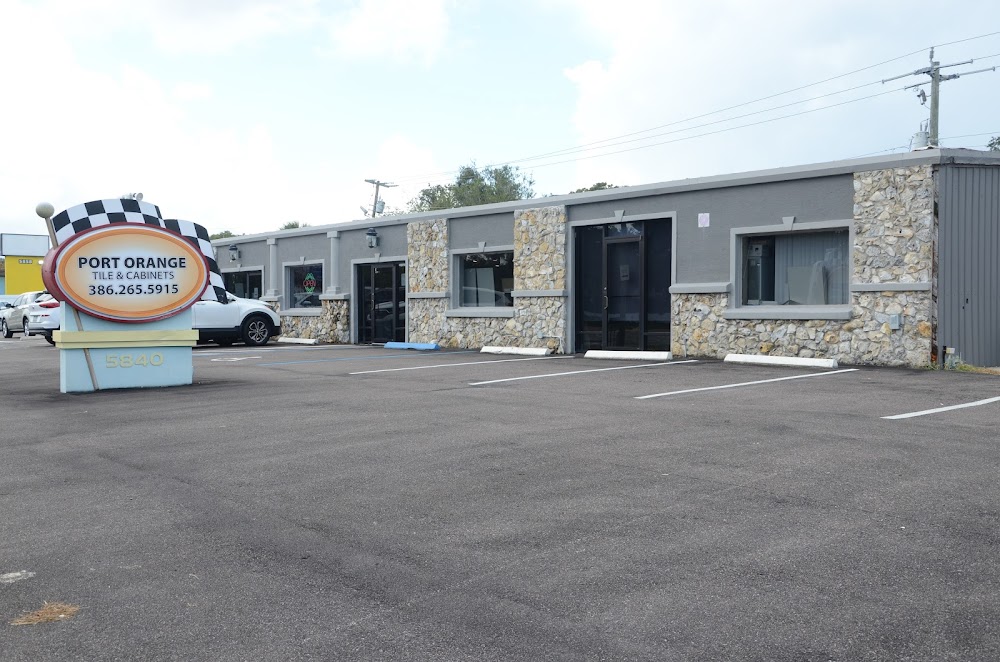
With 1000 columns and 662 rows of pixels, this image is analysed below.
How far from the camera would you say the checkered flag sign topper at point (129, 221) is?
1078cm

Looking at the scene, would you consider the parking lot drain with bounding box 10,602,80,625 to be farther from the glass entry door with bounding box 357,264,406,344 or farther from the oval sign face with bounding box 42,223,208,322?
the glass entry door with bounding box 357,264,406,344

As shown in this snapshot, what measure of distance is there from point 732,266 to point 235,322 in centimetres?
1259

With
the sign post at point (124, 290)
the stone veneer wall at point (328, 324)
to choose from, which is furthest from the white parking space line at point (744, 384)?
the stone veneer wall at point (328, 324)

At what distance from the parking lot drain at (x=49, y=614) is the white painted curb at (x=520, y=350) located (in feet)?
46.5

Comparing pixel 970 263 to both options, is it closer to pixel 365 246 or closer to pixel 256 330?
pixel 365 246

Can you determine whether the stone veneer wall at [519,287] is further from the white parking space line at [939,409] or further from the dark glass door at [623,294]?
the white parking space line at [939,409]

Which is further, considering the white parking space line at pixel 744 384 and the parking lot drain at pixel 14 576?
the white parking space line at pixel 744 384

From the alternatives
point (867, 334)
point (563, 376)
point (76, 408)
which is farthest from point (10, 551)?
point (867, 334)

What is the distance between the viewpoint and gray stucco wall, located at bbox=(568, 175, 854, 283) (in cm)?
1386

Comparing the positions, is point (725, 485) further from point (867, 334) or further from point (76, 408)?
point (867, 334)

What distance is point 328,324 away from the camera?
77.5 ft

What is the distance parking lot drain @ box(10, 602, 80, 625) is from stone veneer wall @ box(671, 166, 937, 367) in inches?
491

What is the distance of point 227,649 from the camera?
9.32 feet

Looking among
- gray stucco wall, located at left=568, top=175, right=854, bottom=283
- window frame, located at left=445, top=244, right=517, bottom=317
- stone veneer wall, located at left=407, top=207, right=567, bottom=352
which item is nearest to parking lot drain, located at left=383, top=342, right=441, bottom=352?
stone veneer wall, located at left=407, top=207, right=567, bottom=352
